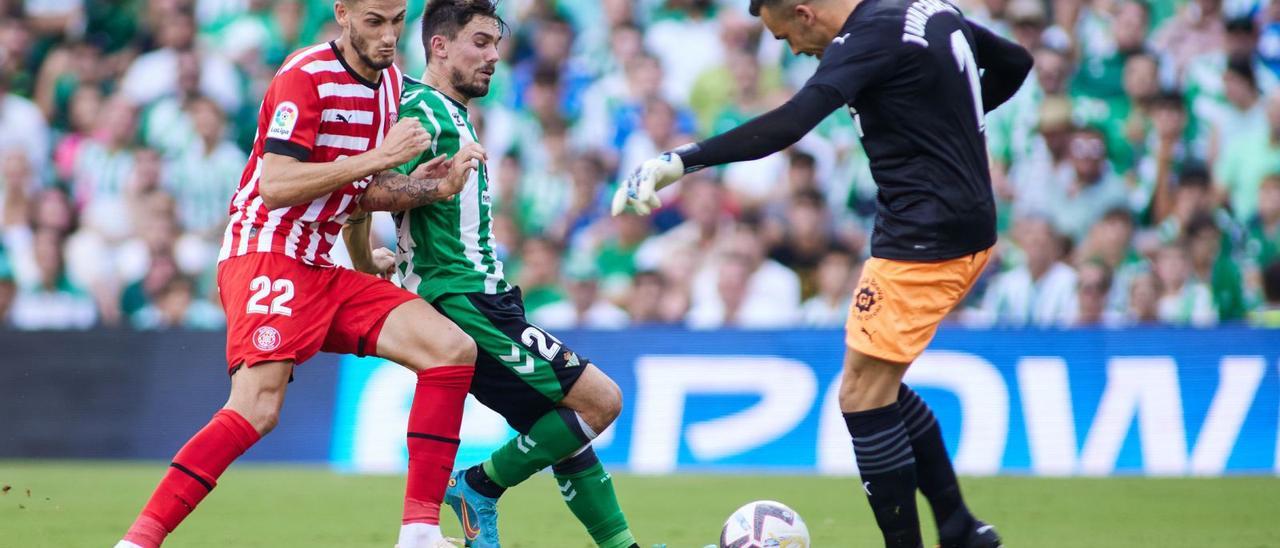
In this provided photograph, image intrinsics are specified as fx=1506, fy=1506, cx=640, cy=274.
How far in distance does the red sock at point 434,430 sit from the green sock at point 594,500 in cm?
56

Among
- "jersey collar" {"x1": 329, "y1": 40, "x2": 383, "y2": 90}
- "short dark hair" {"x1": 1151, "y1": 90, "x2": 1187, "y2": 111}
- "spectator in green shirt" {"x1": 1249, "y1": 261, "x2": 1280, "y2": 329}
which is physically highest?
"jersey collar" {"x1": 329, "y1": 40, "x2": 383, "y2": 90}

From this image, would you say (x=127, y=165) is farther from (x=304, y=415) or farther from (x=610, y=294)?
(x=610, y=294)

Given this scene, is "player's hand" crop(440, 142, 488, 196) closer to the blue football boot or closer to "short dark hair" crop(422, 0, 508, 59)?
"short dark hair" crop(422, 0, 508, 59)

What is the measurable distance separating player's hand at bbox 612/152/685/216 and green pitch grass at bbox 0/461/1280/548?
2.31 metres

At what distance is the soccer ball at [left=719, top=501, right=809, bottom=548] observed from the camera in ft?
19.1

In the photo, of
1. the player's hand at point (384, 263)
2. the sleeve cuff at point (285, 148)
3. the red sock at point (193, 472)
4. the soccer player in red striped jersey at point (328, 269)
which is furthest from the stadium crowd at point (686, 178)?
the red sock at point (193, 472)

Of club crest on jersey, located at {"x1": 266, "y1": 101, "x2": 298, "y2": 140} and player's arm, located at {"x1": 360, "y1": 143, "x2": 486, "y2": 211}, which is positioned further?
player's arm, located at {"x1": 360, "y1": 143, "x2": 486, "y2": 211}

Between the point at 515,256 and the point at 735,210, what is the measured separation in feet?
6.12

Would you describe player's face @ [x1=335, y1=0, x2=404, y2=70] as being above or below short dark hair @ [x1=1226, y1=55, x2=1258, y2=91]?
above

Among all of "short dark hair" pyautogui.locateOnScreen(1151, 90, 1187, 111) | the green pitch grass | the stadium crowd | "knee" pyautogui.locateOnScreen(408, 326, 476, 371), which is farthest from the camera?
"short dark hair" pyautogui.locateOnScreen(1151, 90, 1187, 111)

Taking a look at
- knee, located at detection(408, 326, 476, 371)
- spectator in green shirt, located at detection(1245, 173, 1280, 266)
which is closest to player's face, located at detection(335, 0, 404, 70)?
knee, located at detection(408, 326, 476, 371)

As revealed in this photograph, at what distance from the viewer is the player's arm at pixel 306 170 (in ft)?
17.8

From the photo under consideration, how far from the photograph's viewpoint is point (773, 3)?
556 centimetres

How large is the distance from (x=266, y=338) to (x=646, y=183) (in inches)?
61.5
